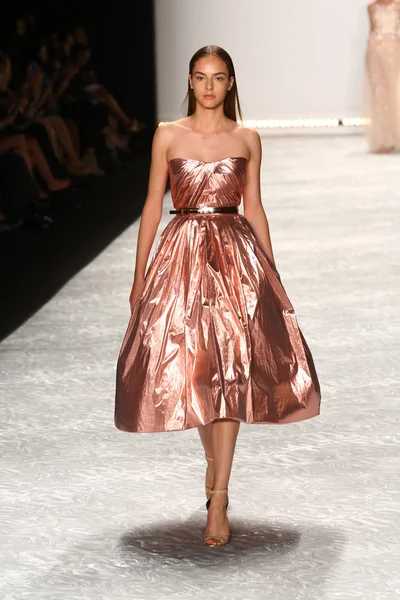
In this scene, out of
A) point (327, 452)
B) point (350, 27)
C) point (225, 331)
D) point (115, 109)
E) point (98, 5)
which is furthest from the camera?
point (350, 27)

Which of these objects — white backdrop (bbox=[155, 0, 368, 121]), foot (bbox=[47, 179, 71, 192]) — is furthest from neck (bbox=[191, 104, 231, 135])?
white backdrop (bbox=[155, 0, 368, 121])

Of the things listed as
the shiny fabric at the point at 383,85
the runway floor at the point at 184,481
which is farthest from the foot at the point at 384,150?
the runway floor at the point at 184,481

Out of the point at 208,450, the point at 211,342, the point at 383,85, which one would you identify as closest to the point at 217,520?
the point at 208,450

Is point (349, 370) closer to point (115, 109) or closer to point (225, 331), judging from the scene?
point (225, 331)

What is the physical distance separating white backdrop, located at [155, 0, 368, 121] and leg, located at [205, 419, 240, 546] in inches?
438

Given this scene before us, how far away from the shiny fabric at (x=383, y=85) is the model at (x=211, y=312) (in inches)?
348

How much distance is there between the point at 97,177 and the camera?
32.2 ft

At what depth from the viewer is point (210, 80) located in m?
2.60

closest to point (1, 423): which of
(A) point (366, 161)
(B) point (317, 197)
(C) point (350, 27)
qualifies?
(B) point (317, 197)

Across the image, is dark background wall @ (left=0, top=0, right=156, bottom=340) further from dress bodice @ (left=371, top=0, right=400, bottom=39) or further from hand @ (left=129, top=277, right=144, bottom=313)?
dress bodice @ (left=371, top=0, right=400, bottom=39)

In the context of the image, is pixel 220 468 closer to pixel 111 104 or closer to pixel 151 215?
pixel 151 215

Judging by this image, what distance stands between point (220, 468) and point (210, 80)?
2.58ft

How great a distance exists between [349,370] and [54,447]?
1.11m

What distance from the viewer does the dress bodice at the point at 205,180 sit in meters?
2.60
